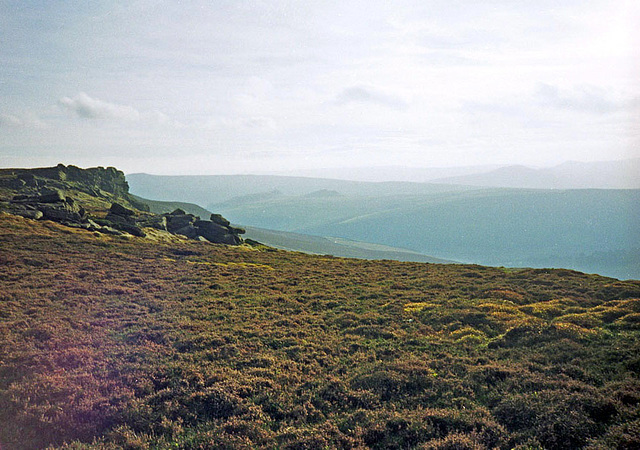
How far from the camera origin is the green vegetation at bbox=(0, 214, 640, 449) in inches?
369

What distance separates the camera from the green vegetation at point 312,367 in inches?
369

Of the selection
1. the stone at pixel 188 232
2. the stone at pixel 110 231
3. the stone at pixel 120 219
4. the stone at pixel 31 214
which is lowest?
the stone at pixel 188 232

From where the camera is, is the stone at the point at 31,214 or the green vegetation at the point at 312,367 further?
the stone at the point at 31,214

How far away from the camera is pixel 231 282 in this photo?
110ft

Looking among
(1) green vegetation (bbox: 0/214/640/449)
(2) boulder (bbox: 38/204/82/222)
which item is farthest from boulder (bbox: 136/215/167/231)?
(1) green vegetation (bbox: 0/214/640/449)

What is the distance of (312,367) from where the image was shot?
14.3m

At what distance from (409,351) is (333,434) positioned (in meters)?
7.58

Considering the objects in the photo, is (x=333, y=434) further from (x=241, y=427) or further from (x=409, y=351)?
(x=409, y=351)

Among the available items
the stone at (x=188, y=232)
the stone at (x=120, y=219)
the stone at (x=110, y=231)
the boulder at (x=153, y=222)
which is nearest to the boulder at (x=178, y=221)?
the stone at (x=188, y=232)

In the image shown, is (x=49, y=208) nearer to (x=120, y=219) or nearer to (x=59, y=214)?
(x=59, y=214)

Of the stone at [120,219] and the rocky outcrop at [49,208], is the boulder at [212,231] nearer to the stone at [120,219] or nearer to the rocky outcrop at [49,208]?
the stone at [120,219]

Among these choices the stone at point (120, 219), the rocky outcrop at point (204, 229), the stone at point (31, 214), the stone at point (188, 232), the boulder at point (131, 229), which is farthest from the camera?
the rocky outcrop at point (204, 229)

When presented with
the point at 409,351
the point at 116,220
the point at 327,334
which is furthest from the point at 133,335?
the point at 116,220

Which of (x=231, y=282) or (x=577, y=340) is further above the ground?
(x=577, y=340)
